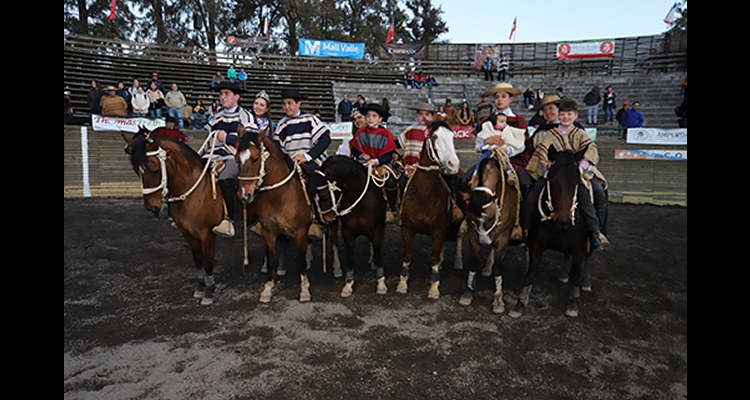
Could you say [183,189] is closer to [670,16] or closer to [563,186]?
[563,186]

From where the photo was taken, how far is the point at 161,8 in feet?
102

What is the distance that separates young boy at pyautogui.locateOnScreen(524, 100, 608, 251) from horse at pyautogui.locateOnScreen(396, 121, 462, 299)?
1.03m

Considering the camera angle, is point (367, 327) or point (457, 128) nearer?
point (367, 327)

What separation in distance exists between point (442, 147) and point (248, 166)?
7.36 ft

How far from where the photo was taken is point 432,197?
16.6 ft

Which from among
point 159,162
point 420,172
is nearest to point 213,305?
point 159,162

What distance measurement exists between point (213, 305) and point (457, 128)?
40.2 feet

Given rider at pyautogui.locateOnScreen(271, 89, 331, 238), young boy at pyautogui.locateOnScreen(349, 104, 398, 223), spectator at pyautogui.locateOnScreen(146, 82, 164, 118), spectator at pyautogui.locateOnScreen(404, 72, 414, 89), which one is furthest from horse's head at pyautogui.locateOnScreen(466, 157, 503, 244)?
spectator at pyautogui.locateOnScreen(404, 72, 414, 89)

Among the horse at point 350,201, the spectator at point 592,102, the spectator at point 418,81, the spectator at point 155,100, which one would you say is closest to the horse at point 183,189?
the horse at point 350,201

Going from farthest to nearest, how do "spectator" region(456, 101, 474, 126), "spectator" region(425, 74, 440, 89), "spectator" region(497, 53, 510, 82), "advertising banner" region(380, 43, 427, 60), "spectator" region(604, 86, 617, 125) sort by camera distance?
1. "advertising banner" region(380, 43, 427, 60)
2. "spectator" region(497, 53, 510, 82)
3. "spectator" region(425, 74, 440, 89)
4. "spectator" region(604, 86, 617, 125)
5. "spectator" region(456, 101, 474, 126)

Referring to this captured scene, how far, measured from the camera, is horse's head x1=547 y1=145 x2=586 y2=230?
4.38m

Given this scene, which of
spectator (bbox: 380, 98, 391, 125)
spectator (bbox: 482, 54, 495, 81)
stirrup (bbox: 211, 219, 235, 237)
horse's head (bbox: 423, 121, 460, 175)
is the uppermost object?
spectator (bbox: 482, 54, 495, 81)

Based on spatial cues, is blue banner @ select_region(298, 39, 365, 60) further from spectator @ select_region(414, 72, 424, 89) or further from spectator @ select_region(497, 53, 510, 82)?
spectator @ select_region(497, 53, 510, 82)
